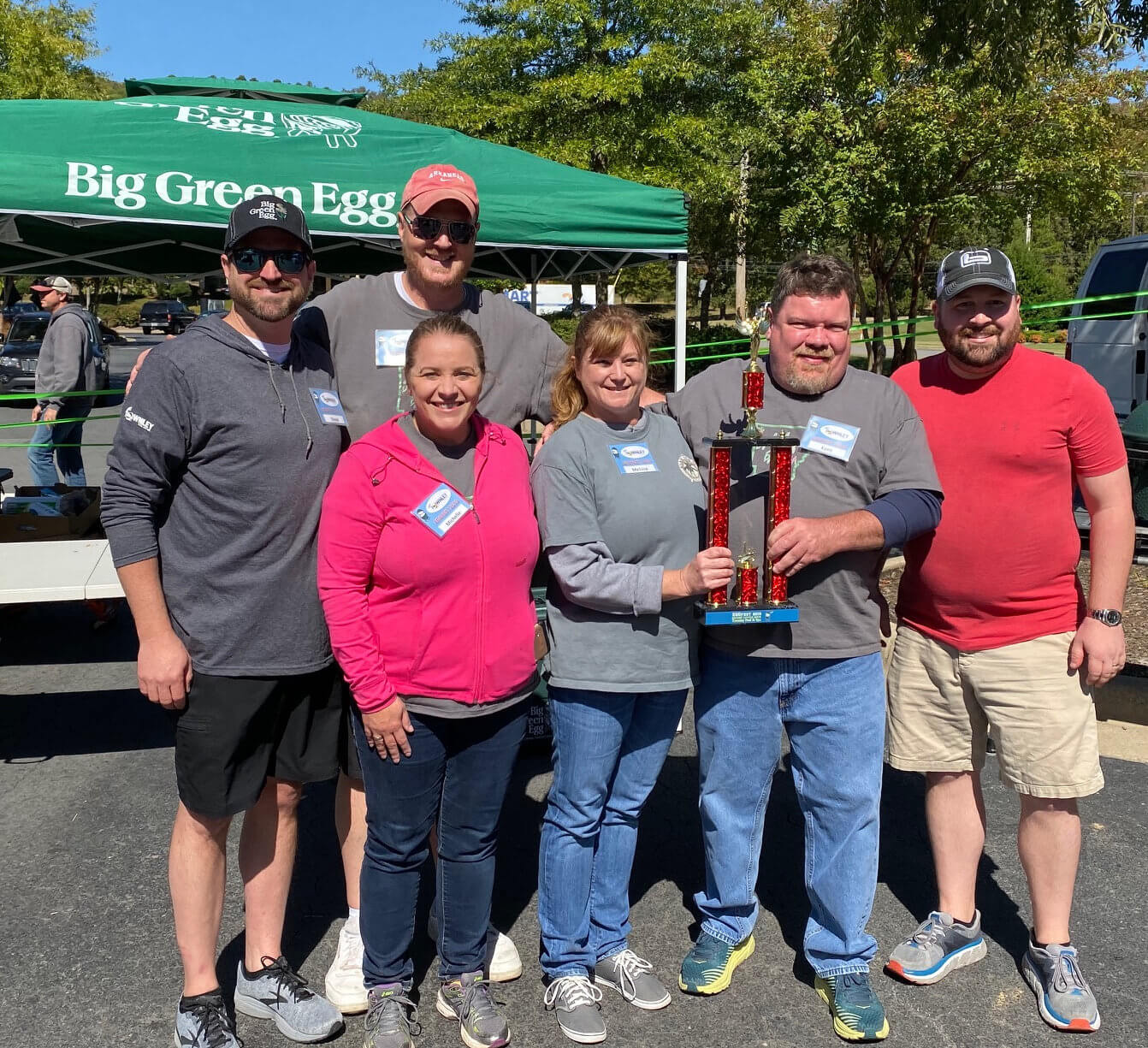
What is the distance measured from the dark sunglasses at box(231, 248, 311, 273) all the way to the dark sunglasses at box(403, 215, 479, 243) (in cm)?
37

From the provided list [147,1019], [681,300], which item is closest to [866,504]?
[147,1019]

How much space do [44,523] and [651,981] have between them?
3.66 meters

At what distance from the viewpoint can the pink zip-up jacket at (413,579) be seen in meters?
2.23

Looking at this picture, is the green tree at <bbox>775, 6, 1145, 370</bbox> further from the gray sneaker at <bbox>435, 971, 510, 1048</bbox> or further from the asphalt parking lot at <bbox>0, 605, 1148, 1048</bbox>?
the gray sneaker at <bbox>435, 971, 510, 1048</bbox>

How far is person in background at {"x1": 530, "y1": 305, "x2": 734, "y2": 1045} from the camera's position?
7.81 ft

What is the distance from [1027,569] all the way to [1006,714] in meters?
0.40

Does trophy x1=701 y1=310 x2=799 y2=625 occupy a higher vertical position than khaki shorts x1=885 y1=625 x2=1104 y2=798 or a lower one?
higher

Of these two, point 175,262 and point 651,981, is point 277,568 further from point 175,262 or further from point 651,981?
point 175,262

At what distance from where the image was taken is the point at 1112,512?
2600 mm

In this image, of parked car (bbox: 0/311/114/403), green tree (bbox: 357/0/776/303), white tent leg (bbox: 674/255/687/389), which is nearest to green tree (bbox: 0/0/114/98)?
parked car (bbox: 0/311/114/403)

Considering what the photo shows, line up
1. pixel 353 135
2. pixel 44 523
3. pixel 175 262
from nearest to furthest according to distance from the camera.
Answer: pixel 44 523
pixel 353 135
pixel 175 262

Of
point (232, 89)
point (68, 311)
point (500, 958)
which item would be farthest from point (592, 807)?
point (68, 311)

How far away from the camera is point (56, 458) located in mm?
8469

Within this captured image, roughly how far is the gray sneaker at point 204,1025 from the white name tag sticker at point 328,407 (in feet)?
4.76
